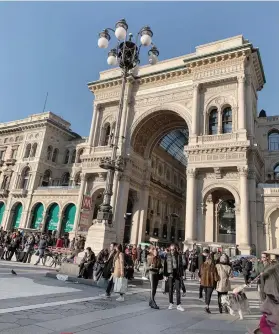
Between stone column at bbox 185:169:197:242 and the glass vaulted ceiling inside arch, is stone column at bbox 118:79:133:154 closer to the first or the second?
stone column at bbox 185:169:197:242

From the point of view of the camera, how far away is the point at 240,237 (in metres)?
20.7

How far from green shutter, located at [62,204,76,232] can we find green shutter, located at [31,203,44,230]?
3.87 meters

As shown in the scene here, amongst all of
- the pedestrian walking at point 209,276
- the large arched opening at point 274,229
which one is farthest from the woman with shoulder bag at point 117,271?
the large arched opening at point 274,229

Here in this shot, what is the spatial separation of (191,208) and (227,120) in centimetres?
898

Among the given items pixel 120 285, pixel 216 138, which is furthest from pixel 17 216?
pixel 120 285

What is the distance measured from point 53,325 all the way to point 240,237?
18843 millimetres

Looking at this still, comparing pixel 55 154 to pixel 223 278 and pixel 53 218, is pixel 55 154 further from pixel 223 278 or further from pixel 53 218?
pixel 223 278

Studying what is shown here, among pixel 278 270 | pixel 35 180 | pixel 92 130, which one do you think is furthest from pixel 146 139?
pixel 278 270

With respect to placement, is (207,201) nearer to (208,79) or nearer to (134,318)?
(208,79)

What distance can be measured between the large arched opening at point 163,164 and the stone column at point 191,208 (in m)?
6.41

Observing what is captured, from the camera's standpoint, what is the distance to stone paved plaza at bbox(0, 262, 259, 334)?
4.36 m

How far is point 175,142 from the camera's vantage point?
41844 millimetres

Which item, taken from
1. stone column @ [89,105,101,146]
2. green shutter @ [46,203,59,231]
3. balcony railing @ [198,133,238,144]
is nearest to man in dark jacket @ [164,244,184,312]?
balcony railing @ [198,133,238,144]

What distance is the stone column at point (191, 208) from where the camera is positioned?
73.2 feet
